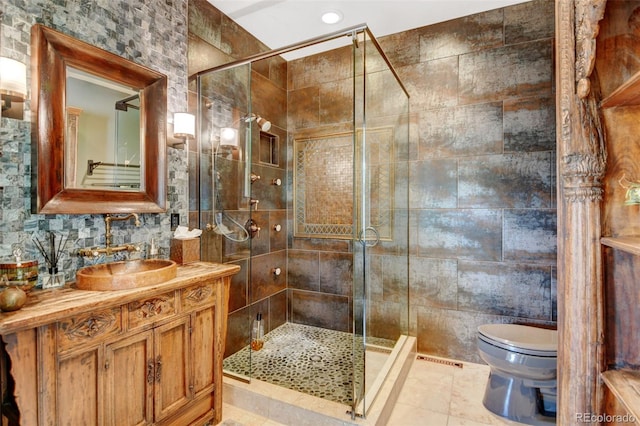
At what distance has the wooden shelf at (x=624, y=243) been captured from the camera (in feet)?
2.78

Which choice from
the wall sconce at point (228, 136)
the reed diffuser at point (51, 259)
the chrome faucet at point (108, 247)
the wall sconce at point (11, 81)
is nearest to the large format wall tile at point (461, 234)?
the wall sconce at point (228, 136)

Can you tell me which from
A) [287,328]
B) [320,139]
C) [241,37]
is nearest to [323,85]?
[320,139]

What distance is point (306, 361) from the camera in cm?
244

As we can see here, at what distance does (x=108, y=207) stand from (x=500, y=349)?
239 centimetres

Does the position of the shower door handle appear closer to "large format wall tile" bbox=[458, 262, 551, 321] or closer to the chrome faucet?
"large format wall tile" bbox=[458, 262, 551, 321]

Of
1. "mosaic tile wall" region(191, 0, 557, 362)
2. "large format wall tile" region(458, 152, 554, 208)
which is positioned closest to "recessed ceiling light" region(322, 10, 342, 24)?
"mosaic tile wall" region(191, 0, 557, 362)

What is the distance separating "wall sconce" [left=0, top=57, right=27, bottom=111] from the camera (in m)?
1.27

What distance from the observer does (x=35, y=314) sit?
42.8 inches

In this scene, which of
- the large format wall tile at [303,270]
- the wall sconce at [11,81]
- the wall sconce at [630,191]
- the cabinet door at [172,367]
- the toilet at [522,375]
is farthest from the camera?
the large format wall tile at [303,270]

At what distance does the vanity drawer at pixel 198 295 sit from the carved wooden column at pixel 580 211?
5.42 feet

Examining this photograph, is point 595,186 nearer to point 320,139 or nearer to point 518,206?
point 518,206

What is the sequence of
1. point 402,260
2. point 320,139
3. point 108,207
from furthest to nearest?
point 320,139
point 402,260
point 108,207

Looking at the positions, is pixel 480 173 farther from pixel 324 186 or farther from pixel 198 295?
pixel 198 295

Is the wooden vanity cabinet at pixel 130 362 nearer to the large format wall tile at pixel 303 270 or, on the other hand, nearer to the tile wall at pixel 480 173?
the large format wall tile at pixel 303 270
